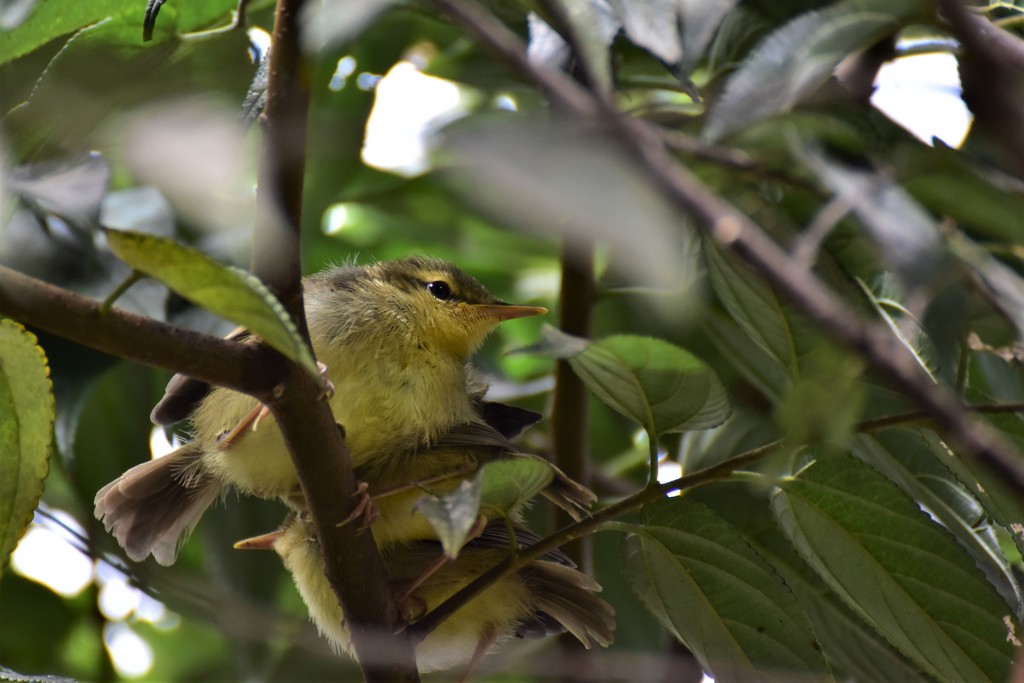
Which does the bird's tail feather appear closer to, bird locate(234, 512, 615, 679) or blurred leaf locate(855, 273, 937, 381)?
bird locate(234, 512, 615, 679)

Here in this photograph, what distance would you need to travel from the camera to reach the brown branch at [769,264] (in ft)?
2.55

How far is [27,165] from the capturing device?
1.72 m

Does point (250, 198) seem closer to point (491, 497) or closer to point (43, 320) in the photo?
point (43, 320)

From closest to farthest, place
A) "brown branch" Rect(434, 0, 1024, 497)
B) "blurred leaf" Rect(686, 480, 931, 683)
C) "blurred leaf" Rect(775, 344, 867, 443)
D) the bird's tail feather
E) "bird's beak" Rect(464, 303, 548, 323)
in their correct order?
1. "brown branch" Rect(434, 0, 1024, 497)
2. "blurred leaf" Rect(775, 344, 867, 443)
3. "blurred leaf" Rect(686, 480, 931, 683)
4. the bird's tail feather
5. "bird's beak" Rect(464, 303, 548, 323)

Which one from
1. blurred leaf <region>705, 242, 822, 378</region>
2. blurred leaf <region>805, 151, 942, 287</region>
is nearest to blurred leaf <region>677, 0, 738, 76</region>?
blurred leaf <region>805, 151, 942, 287</region>

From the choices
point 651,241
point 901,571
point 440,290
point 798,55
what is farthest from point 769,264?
point 440,290

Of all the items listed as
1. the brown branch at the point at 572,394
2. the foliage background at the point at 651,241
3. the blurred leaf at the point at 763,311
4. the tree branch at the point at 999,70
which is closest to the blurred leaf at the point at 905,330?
the foliage background at the point at 651,241

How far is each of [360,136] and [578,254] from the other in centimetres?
64

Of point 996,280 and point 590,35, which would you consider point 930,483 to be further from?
point 590,35

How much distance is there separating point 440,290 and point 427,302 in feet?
0.50


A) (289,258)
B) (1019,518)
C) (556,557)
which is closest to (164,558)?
(556,557)

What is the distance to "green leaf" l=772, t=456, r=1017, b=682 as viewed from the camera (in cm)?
166

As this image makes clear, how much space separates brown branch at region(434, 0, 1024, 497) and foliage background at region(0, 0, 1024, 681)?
29 mm

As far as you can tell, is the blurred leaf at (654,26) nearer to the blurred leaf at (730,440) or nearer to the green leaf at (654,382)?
the green leaf at (654,382)
